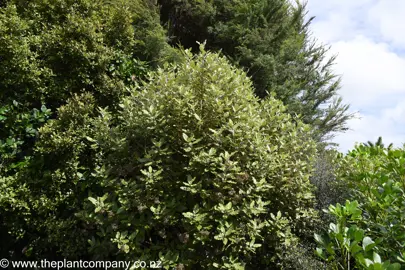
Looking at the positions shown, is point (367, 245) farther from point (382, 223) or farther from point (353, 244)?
point (382, 223)

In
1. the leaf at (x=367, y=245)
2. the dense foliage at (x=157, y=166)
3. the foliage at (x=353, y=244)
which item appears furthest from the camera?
the dense foliage at (x=157, y=166)

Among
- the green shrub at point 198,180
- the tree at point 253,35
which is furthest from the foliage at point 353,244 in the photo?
the tree at point 253,35

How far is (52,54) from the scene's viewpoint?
455 centimetres

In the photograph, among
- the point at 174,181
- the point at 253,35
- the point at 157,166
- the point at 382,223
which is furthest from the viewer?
the point at 253,35

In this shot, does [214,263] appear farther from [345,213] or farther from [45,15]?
[45,15]

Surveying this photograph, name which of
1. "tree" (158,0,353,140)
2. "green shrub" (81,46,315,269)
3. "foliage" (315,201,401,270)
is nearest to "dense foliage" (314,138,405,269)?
"foliage" (315,201,401,270)

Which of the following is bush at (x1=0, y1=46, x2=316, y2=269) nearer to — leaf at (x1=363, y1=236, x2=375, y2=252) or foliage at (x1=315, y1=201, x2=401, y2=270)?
foliage at (x1=315, y1=201, x2=401, y2=270)

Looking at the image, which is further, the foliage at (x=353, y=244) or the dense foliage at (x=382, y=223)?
the dense foliage at (x=382, y=223)

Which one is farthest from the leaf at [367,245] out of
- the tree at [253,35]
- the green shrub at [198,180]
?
the tree at [253,35]

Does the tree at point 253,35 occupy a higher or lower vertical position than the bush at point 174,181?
higher

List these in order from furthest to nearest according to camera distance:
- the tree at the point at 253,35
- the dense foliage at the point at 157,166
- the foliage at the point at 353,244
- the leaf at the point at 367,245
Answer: the tree at the point at 253,35
the dense foliage at the point at 157,166
the leaf at the point at 367,245
the foliage at the point at 353,244

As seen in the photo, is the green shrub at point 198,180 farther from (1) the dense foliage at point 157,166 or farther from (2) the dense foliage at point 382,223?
(2) the dense foliage at point 382,223

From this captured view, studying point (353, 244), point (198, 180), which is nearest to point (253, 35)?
point (198, 180)

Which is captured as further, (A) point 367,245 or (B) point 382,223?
(B) point 382,223
